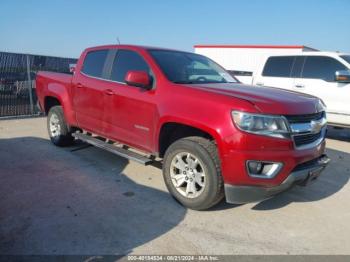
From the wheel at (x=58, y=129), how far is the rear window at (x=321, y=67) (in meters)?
5.77

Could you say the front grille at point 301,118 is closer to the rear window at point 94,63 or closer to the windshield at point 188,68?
the windshield at point 188,68

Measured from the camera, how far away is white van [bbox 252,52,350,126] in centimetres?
788

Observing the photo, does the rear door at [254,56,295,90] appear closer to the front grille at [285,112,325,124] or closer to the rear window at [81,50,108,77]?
the rear window at [81,50,108,77]

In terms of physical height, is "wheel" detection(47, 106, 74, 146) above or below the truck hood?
below

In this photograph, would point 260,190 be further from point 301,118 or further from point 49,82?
point 49,82

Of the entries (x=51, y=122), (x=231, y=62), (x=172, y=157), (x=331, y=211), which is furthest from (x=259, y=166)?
(x=231, y=62)

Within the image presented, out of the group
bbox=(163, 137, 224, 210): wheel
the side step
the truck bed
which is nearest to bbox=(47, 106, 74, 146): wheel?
the truck bed

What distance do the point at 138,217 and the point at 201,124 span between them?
1.20 meters

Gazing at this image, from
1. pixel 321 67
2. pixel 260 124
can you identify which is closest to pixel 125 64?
pixel 260 124

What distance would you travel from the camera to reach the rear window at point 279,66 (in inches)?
352

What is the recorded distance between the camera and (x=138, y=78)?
13.6 feet

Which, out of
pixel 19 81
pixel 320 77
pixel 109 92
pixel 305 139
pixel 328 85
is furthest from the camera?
pixel 19 81

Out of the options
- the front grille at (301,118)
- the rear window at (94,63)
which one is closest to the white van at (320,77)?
the front grille at (301,118)

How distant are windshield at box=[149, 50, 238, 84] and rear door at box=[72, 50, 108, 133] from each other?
1.07m
